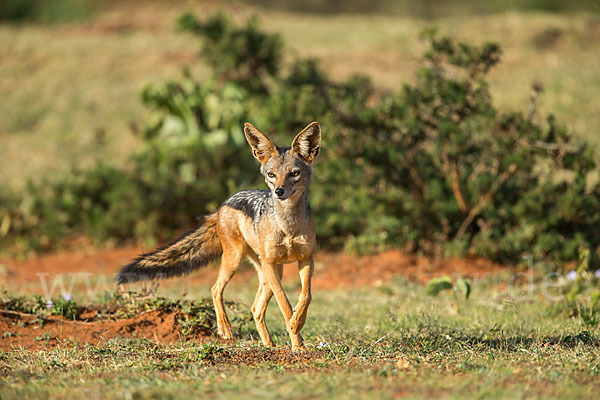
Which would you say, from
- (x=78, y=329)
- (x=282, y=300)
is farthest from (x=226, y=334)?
(x=78, y=329)

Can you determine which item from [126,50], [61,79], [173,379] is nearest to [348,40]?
[126,50]

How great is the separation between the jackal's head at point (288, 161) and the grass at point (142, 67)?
570 inches

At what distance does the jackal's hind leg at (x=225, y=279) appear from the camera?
6.55m

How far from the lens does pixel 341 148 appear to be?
1243 centimetres

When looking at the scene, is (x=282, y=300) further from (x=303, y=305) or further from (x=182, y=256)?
(x=182, y=256)

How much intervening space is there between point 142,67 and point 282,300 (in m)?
23.9

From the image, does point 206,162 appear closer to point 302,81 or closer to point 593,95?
point 302,81

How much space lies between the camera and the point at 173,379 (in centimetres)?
482

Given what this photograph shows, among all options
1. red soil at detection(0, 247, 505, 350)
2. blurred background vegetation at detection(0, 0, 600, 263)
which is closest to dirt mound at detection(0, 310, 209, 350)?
red soil at detection(0, 247, 505, 350)

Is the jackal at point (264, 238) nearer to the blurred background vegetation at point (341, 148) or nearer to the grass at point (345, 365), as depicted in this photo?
the grass at point (345, 365)

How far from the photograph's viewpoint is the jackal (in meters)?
5.91

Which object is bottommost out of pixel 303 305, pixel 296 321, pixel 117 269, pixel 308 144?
pixel 117 269

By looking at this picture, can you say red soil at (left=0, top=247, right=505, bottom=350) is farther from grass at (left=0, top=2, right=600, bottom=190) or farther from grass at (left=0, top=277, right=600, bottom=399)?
grass at (left=0, top=2, right=600, bottom=190)

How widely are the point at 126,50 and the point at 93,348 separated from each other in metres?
25.7
